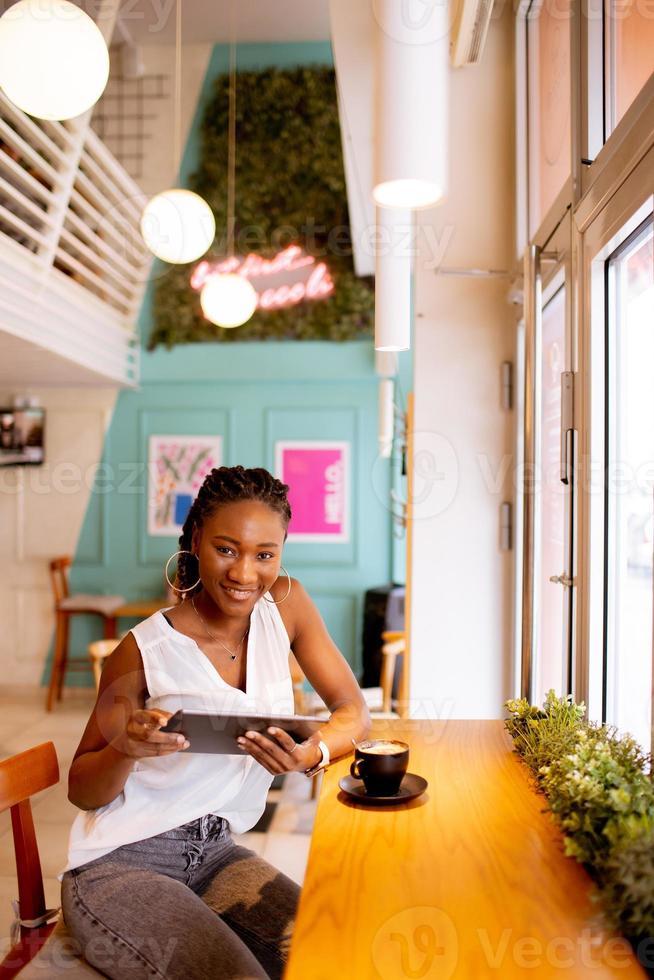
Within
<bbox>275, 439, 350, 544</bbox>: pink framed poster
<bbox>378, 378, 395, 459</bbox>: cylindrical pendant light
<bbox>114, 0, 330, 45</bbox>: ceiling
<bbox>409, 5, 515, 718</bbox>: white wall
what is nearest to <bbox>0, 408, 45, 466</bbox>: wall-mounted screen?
<bbox>275, 439, 350, 544</bbox>: pink framed poster

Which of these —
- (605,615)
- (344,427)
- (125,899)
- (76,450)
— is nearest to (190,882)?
(125,899)

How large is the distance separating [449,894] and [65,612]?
5.43 m

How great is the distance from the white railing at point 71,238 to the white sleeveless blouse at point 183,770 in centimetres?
291

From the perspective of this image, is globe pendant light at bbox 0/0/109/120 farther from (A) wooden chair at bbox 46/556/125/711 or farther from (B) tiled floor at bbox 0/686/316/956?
(A) wooden chair at bbox 46/556/125/711

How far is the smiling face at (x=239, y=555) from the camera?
158 centimetres

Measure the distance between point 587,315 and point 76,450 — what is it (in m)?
5.18

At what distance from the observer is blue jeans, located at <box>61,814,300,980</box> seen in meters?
1.27

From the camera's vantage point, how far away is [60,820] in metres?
3.80

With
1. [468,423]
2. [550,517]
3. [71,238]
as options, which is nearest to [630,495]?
[550,517]

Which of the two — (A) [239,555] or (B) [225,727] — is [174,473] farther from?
(B) [225,727]

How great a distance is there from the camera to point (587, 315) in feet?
6.10

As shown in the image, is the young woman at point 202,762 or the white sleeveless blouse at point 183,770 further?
the white sleeveless blouse at point 183,770

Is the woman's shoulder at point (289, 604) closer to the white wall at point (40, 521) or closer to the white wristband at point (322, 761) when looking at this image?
the white wristband at point (322, 761)

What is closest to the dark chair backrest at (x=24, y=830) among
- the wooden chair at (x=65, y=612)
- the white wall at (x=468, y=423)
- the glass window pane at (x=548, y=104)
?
the white wall at (x=468, y=423)
